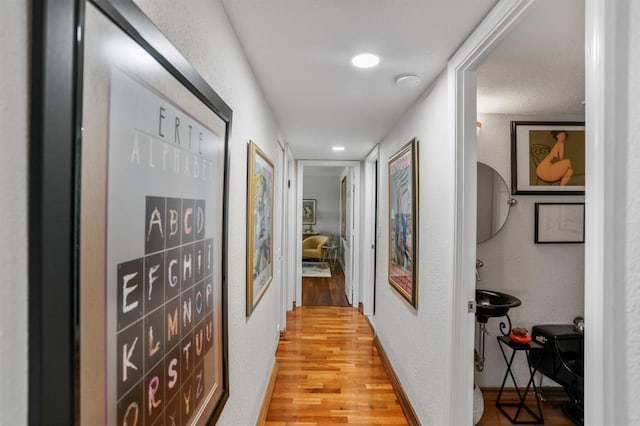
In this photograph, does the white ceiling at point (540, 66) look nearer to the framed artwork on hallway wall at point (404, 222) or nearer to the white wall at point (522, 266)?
the white wall at point (522, 266)

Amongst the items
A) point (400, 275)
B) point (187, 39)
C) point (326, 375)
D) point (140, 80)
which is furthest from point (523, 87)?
point (326, 375)

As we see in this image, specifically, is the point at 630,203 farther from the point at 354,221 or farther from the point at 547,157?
the point at 354,221

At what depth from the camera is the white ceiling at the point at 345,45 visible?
1.19 metres

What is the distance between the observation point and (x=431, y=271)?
1859 millimetres

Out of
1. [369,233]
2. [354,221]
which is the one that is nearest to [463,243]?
[369,233]

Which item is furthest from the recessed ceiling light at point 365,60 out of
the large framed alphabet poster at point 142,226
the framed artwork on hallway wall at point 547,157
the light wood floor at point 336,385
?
the light wood floor at point 336,385

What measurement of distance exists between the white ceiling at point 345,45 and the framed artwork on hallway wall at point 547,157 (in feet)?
3.35

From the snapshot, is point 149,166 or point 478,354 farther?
point 478,354

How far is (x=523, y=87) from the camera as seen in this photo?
1.99 m

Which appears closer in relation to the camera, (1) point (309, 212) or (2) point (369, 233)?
(2) point (369, 233)
